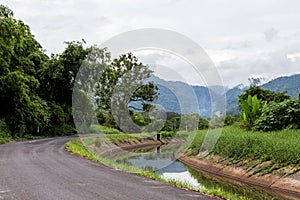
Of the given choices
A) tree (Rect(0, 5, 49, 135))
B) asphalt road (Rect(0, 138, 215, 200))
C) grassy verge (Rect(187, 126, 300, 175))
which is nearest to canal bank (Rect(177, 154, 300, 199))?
grassy verge (Rect(187, 126, 300, 175))

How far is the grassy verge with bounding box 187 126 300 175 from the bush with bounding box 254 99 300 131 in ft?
4.62

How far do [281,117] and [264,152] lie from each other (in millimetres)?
5169

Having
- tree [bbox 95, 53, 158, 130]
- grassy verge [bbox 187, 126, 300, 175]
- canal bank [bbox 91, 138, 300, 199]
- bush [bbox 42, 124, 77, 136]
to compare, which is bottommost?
canal bank [bbox 91, 138, 300, 199]

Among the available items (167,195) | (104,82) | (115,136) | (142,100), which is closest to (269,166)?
(167,195)

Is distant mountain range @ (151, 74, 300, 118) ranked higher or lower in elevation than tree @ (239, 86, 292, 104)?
lower

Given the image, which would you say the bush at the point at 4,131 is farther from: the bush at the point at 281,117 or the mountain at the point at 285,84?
the mountain at the point at 285,84

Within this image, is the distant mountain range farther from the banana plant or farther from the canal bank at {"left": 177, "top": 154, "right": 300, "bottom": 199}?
the banana plant

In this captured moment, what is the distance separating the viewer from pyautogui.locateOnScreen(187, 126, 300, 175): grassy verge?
1196cm

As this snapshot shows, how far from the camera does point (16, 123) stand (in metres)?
27.2

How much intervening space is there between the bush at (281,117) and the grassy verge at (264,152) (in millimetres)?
1408

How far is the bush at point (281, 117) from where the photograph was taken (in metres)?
17.2

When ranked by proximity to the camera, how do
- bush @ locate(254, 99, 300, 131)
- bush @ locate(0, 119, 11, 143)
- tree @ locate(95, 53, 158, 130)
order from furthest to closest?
bush @ locate(0, 119, 11, 143), tree @ locate(95, 53, 158, 130), bush @ locate(254, 99, 300, 131)

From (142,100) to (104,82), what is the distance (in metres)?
5.87

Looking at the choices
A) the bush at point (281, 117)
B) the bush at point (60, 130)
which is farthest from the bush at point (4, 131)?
the bush at point (281, 117)
